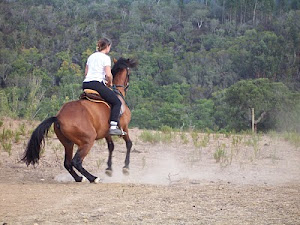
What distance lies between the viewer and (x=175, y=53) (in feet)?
225

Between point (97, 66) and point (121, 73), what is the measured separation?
1.23m

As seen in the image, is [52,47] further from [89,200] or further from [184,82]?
[89,200]

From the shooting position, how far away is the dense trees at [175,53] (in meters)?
37.0

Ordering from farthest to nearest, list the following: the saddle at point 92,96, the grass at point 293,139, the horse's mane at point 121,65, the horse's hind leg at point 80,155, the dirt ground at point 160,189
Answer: the grass at point 293,139 < the horse's mane at point 121,65 < the saddle at point 92,96 < the horse's hind leg at point 80,155 < the dirt ground at point 160,189

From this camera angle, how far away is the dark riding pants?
8469mm

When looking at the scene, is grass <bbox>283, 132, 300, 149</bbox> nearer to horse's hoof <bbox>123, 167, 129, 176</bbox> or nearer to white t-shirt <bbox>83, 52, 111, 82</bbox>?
horse's hoof <bbox>123, 167, 129, 176</bbox>

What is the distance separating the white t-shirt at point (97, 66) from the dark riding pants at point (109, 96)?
0.29 ft

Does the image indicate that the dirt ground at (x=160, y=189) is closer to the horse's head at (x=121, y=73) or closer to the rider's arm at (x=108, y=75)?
A: the horse's head at (x=121, y=73)

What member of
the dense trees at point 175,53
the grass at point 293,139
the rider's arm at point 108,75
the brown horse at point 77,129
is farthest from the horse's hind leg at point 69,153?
the dense trees at point 175,53

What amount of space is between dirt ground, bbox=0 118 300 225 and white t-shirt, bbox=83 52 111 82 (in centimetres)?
167

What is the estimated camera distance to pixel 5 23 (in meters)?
64.1

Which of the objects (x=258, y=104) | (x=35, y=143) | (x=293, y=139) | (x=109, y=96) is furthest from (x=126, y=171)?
(x=258, y=104)

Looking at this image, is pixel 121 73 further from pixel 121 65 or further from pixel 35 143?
pixel 35 143

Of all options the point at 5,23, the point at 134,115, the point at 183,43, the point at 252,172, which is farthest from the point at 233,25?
the point at 252,172
